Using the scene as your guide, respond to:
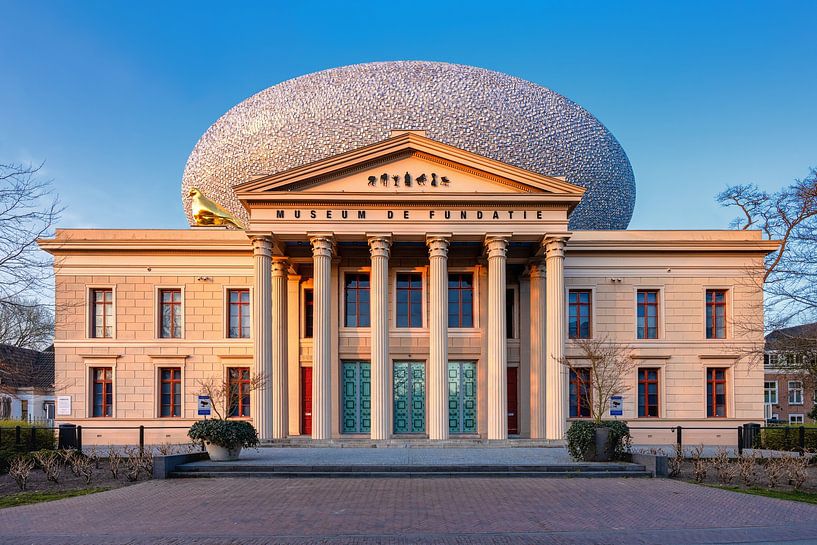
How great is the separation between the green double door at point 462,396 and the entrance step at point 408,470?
13.9 metres

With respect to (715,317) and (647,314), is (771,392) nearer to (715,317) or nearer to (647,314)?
(715,317)

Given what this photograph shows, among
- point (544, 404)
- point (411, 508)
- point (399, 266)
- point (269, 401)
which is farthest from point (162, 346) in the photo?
point (411, 508)

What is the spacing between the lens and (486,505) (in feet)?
56.4

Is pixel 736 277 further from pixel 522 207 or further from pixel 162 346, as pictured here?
pixel 162 346

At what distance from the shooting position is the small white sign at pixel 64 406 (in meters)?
36.6

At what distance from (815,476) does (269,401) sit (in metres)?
19.8

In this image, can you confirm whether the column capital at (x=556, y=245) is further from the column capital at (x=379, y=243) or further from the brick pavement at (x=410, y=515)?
the brick pavement at (x=410, y=515)

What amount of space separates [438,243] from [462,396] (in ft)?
25.1

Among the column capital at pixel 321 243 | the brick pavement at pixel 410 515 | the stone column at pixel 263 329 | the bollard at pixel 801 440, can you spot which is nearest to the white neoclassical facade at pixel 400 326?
the column capital at pixel 321 243

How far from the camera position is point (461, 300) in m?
37.5

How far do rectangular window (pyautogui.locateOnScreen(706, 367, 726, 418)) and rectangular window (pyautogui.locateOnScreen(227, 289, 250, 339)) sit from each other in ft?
69.9

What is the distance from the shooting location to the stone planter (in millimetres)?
23938

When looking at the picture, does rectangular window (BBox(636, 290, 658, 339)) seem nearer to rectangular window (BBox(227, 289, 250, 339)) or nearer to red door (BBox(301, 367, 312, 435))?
red door (BBox(301, 367, 312, 435))

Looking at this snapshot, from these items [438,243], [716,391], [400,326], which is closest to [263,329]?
[400,326]
